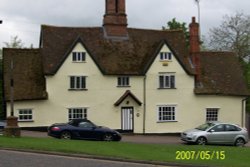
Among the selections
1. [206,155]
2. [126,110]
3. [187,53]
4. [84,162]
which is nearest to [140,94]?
[126,110]

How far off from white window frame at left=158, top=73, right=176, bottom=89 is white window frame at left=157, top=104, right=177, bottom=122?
1656mm

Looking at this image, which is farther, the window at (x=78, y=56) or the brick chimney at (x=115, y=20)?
the brick chimney at (x=115, y=20)

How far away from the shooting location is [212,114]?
148ft

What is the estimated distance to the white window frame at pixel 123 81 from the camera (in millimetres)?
43344

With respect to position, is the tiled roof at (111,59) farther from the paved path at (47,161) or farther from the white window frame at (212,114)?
the paved path at (47,161)

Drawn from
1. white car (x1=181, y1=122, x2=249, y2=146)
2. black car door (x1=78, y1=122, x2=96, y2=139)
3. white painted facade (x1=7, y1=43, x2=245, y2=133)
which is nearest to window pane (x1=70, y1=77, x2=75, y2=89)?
white painted facade (x1=7, y1=43, x2=245, y2=133)

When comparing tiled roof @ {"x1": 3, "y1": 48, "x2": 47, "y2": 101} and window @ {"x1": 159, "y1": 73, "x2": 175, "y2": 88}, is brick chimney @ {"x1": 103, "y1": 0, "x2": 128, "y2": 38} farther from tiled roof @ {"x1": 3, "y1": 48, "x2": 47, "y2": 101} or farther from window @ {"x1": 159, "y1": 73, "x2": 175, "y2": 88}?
tiled roof @ {"x1": 3, "y1": 48, "x2": 47, "y2": 101}

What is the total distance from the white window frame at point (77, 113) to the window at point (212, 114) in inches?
429

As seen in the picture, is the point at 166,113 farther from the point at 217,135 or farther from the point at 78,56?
the point at 217,135

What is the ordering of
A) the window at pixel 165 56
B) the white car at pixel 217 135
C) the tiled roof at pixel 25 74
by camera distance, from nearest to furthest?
the white car at pixel 217 135 → the tiled roof at pixel 25 74 → the window at pixel 165 56

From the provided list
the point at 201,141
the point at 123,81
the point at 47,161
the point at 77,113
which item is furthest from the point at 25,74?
the point at 47,161

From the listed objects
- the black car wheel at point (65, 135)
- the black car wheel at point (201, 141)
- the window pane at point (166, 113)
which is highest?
→ the window pane at point (166, 113)

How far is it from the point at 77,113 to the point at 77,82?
258cm

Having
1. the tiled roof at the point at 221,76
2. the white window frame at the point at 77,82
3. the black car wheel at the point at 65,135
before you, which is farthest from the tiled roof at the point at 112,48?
the black car wheel at the point at 65,135
